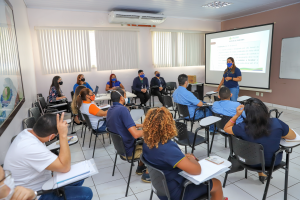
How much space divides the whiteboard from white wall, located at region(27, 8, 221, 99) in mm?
2895

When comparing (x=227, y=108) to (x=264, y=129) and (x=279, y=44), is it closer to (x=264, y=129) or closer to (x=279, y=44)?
(x=264, y=129)

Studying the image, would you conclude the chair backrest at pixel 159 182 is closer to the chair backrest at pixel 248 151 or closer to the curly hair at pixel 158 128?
the curly hair at pixel 158 128

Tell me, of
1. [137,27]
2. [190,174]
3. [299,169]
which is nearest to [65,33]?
[137,27]

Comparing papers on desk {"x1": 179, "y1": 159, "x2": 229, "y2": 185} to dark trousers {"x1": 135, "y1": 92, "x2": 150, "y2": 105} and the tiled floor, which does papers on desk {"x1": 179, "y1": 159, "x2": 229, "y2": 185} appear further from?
dark trousers {"x1": 135, "y1": 92, "x2": 150, "y2": 105}

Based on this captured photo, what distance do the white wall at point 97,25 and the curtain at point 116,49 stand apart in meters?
0.20

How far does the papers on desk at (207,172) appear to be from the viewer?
137cm

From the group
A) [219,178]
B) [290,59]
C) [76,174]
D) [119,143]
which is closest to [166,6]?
[290,59]

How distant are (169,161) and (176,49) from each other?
6402mm

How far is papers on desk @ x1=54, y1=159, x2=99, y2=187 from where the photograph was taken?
1.35 metres

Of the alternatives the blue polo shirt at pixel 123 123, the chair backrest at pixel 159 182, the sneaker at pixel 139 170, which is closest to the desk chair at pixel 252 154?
the chair backrest at pixel 159 182

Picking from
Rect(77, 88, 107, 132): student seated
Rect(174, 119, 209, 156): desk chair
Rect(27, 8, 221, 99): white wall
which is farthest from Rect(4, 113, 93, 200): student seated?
Rect(27, 8, 221, 99): white wall

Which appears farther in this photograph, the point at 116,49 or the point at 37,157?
the point at 116,49

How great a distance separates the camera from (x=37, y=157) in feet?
4.53

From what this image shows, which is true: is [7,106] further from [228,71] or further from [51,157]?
[228,71]
